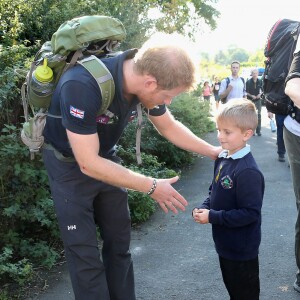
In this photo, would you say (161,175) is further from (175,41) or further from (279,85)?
(175,41)

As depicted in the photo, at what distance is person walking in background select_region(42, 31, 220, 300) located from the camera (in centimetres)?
240

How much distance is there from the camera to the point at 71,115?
238cm

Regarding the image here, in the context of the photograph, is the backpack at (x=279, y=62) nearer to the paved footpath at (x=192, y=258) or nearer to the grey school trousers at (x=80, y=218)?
the grey school trousers at (x=80, y=218)

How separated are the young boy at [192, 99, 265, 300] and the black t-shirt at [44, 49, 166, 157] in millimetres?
619

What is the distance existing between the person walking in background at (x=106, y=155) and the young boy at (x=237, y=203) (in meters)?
0.26

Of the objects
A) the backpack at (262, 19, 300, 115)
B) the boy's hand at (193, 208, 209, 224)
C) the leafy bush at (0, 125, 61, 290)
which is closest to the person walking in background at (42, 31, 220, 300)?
the boy's hand at (193, 208, 209, 224)

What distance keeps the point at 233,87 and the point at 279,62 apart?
7.90 meters

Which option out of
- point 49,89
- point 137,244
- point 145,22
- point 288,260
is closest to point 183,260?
point 137,244

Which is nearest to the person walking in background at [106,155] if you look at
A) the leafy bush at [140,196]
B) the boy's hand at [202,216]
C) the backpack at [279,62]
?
the boy's hand at [202,216]

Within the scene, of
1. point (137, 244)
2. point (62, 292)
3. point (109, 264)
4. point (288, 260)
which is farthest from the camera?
point (137, 244)

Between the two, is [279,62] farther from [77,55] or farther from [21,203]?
[21,203]

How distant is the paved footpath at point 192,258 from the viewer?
3719 mm

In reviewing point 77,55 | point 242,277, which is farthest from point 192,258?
point 77,55

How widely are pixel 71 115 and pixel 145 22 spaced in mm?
6613
